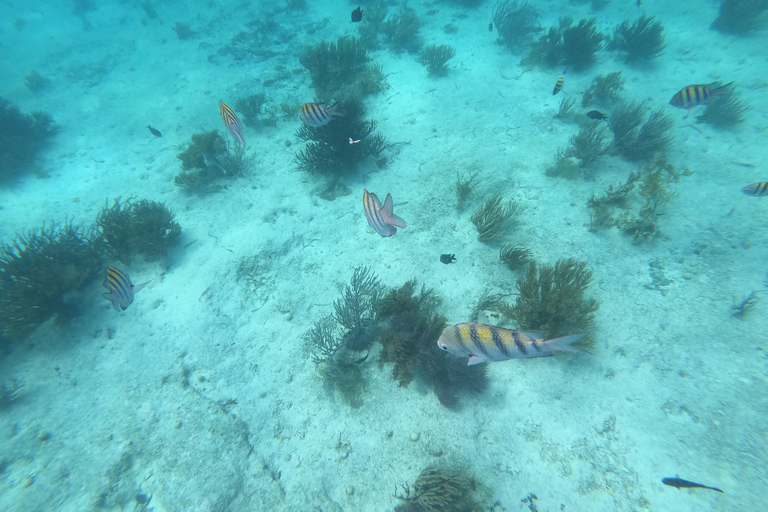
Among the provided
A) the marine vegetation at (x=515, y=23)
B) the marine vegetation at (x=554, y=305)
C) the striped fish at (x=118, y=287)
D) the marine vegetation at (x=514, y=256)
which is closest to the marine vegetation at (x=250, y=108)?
the striped fish at (x=118, y=287)

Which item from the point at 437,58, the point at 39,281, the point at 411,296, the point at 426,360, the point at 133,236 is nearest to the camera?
the point at 426,360

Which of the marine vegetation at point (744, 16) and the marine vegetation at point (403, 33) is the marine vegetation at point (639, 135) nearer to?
the marine vegetation at point (744, 16)

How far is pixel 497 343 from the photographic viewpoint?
2646mm

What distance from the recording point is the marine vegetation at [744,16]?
33.2ft

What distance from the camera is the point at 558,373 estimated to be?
4457 mm

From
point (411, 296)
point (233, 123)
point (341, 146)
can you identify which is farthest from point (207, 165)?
point (411, 296)

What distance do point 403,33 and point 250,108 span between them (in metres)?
7.35

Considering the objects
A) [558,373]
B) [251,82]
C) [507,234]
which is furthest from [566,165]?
[251,82]

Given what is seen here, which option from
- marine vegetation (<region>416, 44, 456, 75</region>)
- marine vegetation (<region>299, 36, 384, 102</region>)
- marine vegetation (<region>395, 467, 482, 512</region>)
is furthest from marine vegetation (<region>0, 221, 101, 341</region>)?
marine vegetation (<region>416, 44, 456, 75</region>)

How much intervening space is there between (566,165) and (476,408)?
6227mm

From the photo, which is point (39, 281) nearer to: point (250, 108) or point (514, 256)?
point (250, 108)

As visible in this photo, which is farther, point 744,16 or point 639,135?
point 744,16

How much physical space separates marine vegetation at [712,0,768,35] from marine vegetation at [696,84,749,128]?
19.3 ft

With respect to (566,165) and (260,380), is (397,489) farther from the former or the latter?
(566,165)
